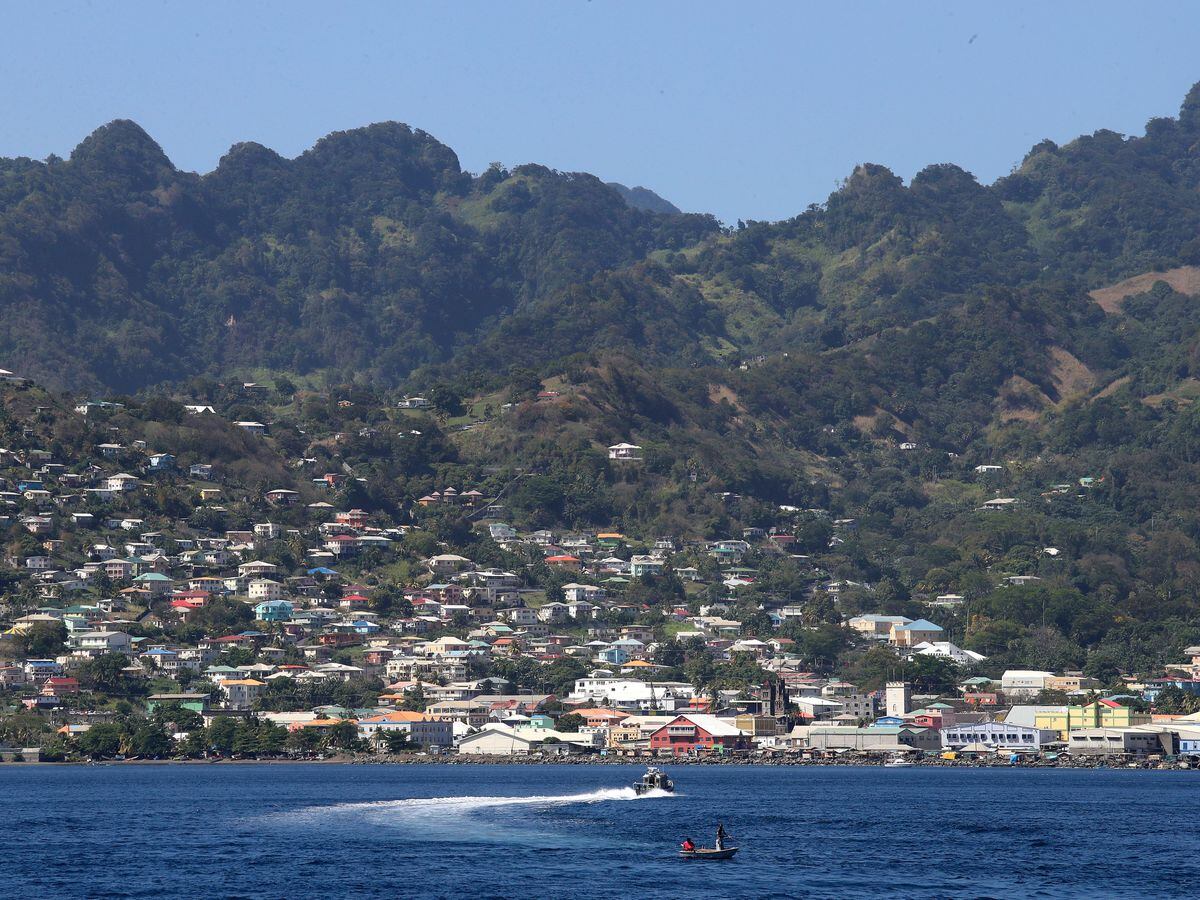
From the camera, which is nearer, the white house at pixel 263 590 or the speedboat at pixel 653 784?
the speedboat at pixel 653 784

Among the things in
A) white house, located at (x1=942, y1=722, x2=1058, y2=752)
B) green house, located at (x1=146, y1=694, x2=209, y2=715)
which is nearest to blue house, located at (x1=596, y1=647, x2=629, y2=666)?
white house, located at (x1=942, y1=722, x2=1058, y2=752)

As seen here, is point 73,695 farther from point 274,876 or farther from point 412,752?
point 274,876

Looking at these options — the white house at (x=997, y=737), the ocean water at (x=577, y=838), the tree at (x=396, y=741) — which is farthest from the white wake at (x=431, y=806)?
the white house at (x=997, y=737)

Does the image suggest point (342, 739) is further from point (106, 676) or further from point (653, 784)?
point (653, 784)

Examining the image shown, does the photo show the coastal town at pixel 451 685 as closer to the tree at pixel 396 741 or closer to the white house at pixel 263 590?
the tree at pixel 396 741

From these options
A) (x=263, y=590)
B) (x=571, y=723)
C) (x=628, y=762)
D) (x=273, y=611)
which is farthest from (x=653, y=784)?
(x=263, y=590)

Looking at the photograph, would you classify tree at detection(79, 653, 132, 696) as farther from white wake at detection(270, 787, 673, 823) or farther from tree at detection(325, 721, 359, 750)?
white wake at detection(270, 787, 673, 823)

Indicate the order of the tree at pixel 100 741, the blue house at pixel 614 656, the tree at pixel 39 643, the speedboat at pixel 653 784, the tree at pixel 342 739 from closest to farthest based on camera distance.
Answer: the speedboat at pixel 653 784
the tree at pixel 100 741
the tree at pixel 342 739
the tree at pixel 39 643
the blue house at pixel 614 656
